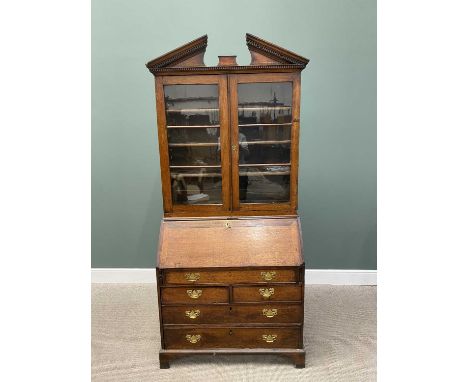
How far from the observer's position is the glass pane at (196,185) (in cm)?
243

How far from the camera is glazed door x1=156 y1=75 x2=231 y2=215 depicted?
7.55 ft

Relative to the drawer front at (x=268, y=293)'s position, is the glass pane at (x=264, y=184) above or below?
above

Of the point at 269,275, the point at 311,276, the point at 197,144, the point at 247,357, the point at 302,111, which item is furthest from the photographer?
the point at 311,276

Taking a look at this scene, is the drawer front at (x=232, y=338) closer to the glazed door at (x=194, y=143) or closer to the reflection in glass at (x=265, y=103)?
the glazed door at (x=194, y=143)

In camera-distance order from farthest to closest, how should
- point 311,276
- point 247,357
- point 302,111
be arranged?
point 311,276, point 302,111, point 247,357

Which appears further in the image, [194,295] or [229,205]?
[229,205]

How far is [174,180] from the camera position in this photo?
2447mm

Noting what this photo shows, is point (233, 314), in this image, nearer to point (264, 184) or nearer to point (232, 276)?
point (232, 276)

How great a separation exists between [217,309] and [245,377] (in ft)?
1.44

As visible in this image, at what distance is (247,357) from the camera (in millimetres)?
2502

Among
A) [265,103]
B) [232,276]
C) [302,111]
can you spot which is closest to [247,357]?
[232,276]

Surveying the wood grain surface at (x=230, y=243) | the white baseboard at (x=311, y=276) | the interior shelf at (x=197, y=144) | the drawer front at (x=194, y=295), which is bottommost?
the white baseboard at (x=311, y=276)

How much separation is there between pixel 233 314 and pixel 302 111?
168 cm

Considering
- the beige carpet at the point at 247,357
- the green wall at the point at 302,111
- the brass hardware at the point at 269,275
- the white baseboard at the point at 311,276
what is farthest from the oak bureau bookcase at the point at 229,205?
the white baseboard at the point at 311,276
